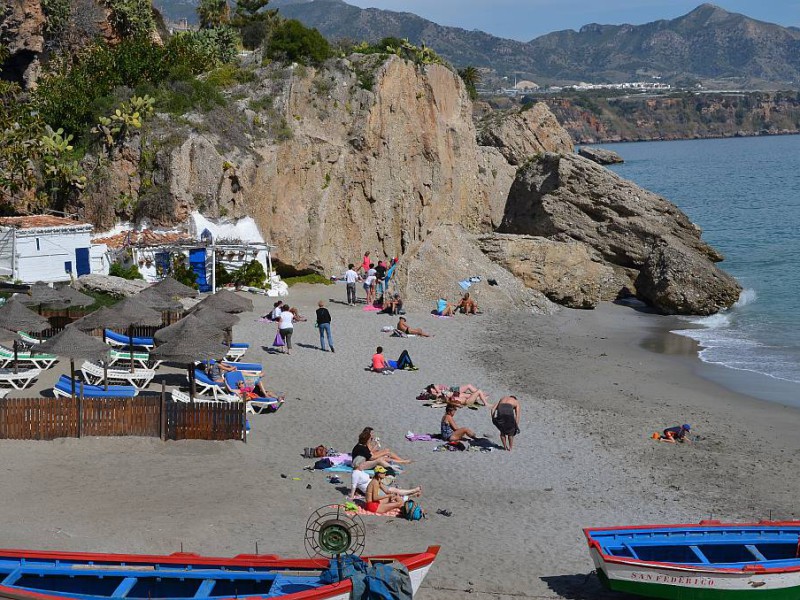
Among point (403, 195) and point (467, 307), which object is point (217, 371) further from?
point (403, 195)

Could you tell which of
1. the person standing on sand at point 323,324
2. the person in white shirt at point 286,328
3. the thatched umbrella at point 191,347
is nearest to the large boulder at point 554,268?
the person standing on sand at point 323,324

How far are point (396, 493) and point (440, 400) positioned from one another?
20.5 feet

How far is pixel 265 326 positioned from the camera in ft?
86.8

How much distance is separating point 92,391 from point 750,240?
4352 cm

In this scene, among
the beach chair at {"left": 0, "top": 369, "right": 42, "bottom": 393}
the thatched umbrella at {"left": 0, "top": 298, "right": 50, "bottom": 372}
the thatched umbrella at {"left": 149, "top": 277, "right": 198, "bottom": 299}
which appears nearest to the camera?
the beach chair at {"left": 0, "top": 369, "right": 42, "bottom": 393}

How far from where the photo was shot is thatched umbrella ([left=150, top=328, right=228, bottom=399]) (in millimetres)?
16938

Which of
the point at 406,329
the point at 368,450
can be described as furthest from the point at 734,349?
the point at 368,450

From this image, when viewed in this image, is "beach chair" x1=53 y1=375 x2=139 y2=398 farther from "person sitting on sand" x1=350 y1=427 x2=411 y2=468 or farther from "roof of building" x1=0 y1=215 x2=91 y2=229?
"roof of building" x1=0 y1=215 x2=91 y2=229

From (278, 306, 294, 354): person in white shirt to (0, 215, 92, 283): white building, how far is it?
29.7 feet

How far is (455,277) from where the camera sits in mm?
31594

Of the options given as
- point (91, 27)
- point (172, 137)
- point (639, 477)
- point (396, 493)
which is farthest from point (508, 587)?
point (91, 27)

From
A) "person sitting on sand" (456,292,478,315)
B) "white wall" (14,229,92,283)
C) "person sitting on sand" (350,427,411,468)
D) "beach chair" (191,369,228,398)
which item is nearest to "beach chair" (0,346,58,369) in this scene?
"beach chair" (191,369,228,398)

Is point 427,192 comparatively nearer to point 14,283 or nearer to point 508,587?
point 14,283

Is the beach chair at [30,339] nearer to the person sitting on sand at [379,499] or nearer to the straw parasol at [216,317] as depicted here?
the straw parasol at [216,317]
